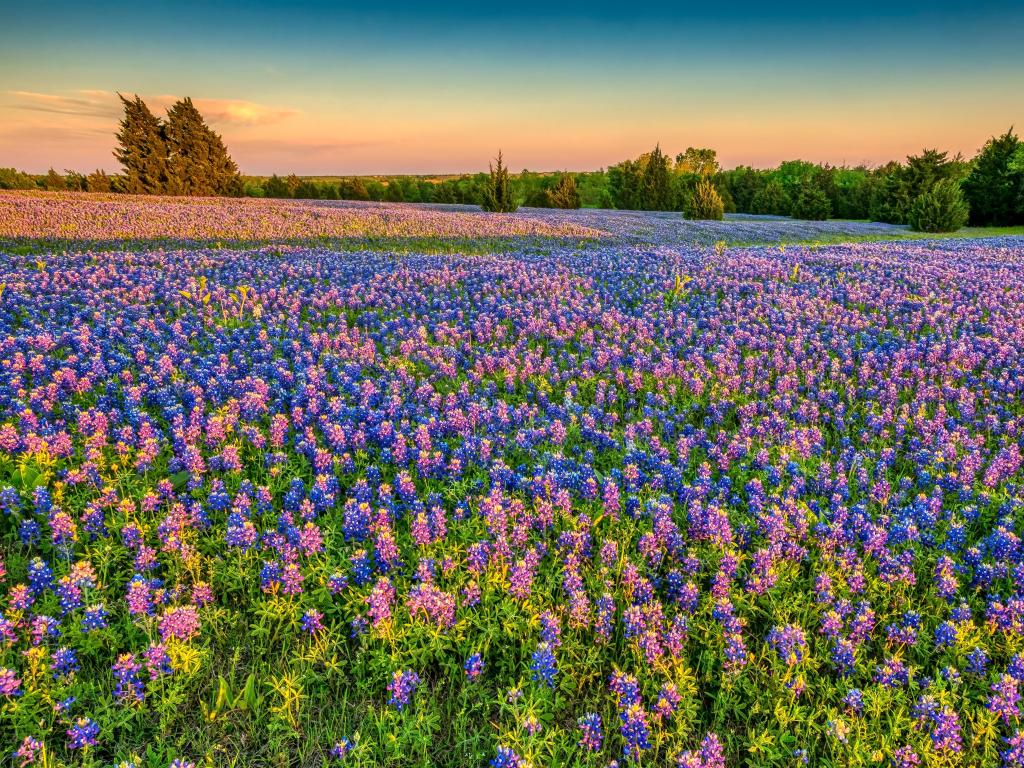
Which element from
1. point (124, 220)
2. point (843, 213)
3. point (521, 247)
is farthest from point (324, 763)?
point (843, 213)

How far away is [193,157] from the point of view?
51875 millimetres

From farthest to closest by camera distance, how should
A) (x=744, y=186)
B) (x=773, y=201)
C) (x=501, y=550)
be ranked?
(x=744, y=186)
(x=773, y=201)
(x=501, y=550)

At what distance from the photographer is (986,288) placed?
38.1ft

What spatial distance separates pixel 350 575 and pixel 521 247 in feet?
53.6

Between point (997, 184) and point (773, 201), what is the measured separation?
1693cm

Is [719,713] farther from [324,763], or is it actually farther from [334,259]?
[334,259]

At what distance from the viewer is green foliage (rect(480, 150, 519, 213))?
1362 inches

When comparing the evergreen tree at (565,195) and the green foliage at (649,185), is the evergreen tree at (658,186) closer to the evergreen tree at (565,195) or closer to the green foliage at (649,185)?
the green foliage at (649,185)

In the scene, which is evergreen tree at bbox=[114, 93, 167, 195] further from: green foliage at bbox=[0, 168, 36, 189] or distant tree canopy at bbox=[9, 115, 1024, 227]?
green foliage at bbox=[0, 168, 36, 189]

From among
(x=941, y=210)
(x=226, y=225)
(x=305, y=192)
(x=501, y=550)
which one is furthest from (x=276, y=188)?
(x=501, y=550)

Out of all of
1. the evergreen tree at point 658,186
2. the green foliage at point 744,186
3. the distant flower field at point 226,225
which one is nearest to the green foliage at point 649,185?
the evergreen tree at point 658,186

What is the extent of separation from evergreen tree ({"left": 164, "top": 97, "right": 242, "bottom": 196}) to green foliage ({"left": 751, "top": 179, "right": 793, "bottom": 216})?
52855 mm

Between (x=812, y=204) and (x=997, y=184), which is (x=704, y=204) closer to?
(x=812, y=204)

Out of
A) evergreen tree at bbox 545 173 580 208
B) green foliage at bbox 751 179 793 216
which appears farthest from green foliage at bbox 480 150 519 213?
green foliage at bbox 751 179 793 216
